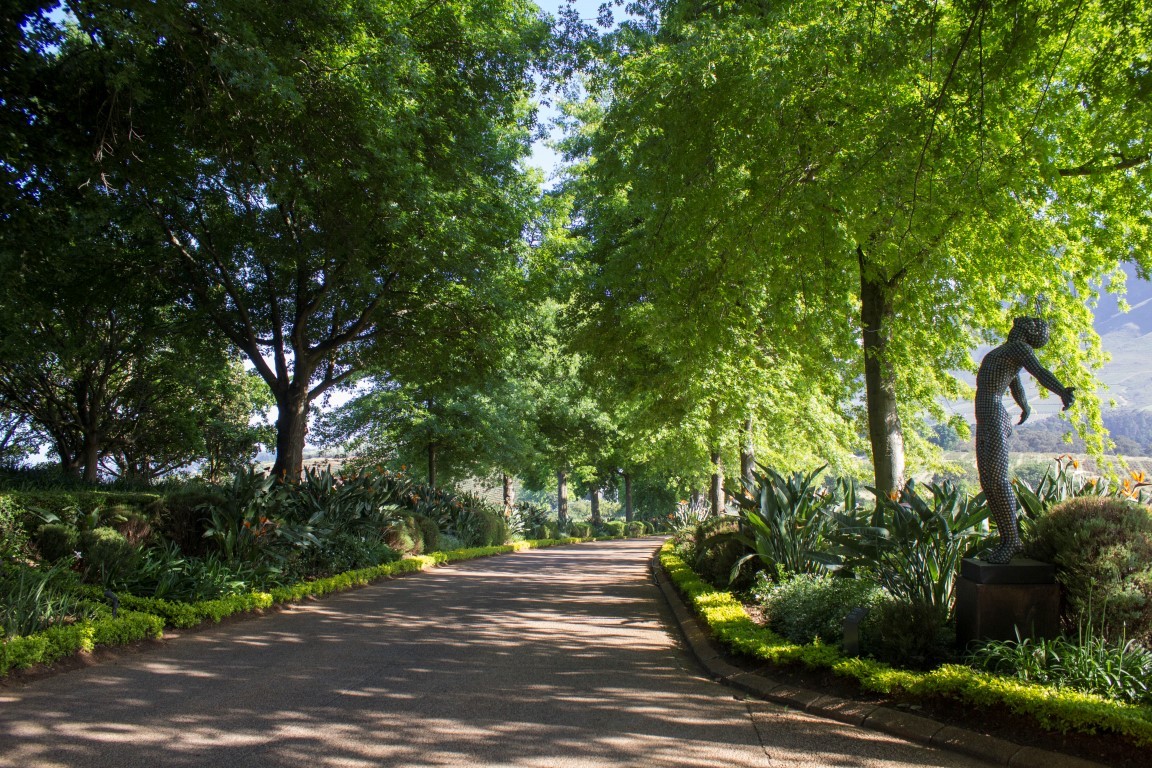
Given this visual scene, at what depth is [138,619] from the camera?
6.71 meters

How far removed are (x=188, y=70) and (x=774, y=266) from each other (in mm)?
7925

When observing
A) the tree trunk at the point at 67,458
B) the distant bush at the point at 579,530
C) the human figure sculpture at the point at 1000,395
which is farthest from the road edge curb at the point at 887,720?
the distant bush at the point at 579,530

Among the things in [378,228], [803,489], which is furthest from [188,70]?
[803,489]

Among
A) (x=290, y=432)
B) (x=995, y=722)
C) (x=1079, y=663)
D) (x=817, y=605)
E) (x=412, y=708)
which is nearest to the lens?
(x=995, y=722)

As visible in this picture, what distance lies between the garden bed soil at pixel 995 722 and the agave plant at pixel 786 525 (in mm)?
2707

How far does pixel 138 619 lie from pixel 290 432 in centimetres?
844

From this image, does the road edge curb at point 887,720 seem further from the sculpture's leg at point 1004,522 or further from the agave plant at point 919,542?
the sculpture's leg at point 1004,522

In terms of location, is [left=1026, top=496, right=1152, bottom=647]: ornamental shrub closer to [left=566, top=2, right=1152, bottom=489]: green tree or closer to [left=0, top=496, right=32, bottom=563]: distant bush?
[left=566, top=2, right=1152, bottom=489]: green tree

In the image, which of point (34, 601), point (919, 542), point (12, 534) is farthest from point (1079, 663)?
point (12, 534)

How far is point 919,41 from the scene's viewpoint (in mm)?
6621

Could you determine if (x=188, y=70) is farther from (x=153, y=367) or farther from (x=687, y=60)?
(x=153, y=367)

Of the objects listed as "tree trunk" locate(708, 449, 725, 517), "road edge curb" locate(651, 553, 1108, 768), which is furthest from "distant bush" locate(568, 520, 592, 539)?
"road edge curb" locate(651, 553, 1108, 768)


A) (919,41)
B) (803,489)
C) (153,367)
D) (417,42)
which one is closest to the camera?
(919,41)

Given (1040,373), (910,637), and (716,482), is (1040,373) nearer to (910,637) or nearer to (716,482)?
(910,637)
